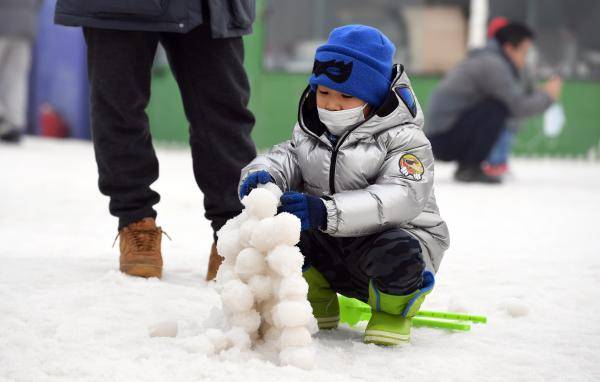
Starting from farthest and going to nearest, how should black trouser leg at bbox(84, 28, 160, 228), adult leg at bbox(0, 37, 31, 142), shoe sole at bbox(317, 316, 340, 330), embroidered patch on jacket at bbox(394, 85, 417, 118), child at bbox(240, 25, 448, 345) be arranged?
adult leg at bbox(0, 37, 31, 142)
black trouser leg at bbox(84, 28, 160, 228)
shoe sole at bbox(317, 316, 340, 330)
embroidered patch on jacket at bbox(394, 85, 417, 118)
child at bbox(240, 25, 448, 345)

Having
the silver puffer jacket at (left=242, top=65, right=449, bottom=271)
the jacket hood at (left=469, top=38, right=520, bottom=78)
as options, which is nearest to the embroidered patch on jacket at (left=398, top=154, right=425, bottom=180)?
the silver puffer jacket at (left=242, top=65, right=449, bottom=271)

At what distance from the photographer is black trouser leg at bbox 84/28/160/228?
8.60 feet

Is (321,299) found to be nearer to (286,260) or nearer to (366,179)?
(366,179)

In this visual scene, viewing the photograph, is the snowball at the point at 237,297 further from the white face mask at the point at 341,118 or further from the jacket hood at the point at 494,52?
the jacket hood at the point at 494,52

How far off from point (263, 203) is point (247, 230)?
7 centimetres

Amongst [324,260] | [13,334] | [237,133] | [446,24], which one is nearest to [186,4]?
[237,133]

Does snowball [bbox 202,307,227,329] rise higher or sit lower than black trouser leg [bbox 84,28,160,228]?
lower

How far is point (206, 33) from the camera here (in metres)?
2.68

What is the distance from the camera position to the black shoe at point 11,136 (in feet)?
27.2

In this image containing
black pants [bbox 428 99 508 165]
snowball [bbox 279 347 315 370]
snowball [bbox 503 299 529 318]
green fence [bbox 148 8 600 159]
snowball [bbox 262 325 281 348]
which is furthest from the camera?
green fence [bbox 148 8 600 159]

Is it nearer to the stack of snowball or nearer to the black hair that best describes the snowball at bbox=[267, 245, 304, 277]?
the stack of snowball

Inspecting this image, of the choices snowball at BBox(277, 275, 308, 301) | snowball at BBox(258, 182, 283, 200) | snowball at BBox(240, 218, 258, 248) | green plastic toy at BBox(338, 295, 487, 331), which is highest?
snowball at BBox(258, 182, 283, 200)

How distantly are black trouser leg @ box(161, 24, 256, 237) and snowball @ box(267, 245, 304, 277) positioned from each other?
91cm

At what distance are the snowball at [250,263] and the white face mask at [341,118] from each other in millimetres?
395
